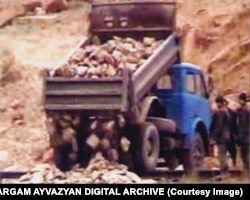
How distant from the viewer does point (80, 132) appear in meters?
11.4

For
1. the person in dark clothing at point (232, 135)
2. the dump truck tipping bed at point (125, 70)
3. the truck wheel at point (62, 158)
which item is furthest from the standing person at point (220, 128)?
the truck wheel at point (62, 158)

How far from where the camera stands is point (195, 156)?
457 inches

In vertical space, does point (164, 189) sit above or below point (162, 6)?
below

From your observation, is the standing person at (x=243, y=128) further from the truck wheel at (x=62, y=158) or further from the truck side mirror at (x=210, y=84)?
the truck wheel at (x=62, y=158)

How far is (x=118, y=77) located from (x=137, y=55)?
1.12 ft

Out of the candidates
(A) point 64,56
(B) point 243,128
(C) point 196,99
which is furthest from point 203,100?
(A) point 64,56

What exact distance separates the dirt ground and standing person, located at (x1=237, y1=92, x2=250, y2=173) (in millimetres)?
116

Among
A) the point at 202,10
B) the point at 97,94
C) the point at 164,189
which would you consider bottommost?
the point at 164,189

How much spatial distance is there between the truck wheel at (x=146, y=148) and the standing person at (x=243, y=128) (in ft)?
2.10

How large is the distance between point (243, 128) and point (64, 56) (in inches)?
58.8

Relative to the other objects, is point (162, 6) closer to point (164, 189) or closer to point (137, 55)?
point (137, 55)

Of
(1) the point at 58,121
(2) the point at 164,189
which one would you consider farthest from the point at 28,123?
(2) the point at 164,189

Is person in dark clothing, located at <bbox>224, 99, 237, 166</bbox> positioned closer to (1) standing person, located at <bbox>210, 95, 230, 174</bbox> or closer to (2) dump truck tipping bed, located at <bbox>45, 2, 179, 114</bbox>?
(1) standing person, located at <bbox>210, 95, 230, 174</bbox>

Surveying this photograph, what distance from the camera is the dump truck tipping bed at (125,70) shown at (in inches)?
444
